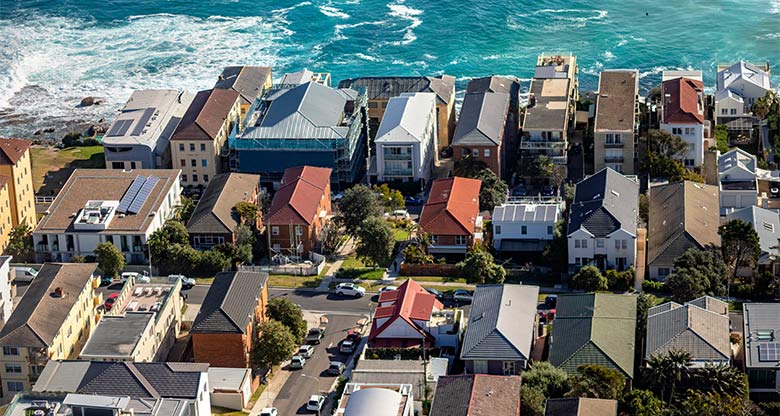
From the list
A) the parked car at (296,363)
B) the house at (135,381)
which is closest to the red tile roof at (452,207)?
the parked car at (296,363)

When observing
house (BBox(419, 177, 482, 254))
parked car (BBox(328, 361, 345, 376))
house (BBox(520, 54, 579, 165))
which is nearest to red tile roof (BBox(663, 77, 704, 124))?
house (BBox(520, 54, 579, 165))

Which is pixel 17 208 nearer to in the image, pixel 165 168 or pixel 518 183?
pixel 165 168

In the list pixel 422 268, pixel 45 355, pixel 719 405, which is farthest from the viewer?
pixel 422 268

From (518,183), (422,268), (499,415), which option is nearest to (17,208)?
(422,268)

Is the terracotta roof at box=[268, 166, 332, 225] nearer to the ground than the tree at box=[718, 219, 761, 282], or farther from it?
nearer to the ground

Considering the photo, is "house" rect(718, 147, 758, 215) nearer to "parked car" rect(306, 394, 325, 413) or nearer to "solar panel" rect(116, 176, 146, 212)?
"parked car" rect(306, 394, 325, 413)

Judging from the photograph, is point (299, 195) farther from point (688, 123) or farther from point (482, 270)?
point (688, 123)
